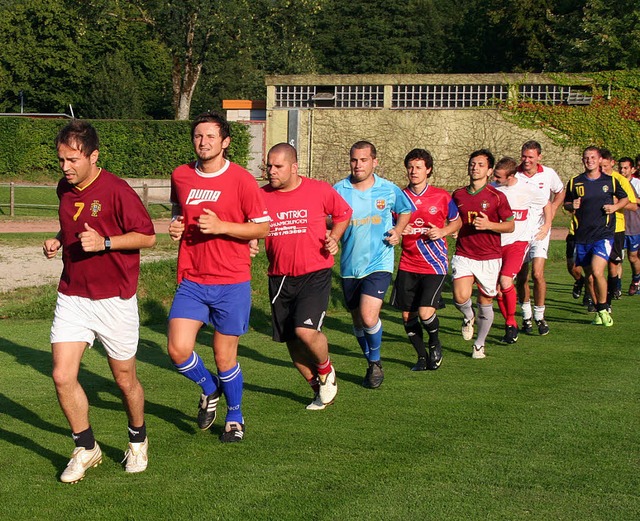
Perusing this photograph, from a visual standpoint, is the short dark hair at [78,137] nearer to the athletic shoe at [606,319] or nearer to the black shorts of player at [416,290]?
the black shorts of player at [416,290]

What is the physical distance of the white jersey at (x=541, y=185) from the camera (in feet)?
38.5

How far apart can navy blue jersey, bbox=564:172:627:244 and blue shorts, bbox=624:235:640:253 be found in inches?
146

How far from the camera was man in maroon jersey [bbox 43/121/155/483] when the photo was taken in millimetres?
5527

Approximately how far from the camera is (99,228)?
18.3 feet

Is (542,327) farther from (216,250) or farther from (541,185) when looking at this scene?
(216,250)

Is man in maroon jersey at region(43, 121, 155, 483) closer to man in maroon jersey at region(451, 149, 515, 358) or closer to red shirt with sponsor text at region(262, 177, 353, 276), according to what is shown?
red shirt with sponsor text at region(262, 177, 353, 276)

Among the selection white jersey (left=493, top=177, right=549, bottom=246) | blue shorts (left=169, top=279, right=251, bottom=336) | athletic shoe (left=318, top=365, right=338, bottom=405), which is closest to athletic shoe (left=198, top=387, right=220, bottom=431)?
blue shorts (left=169, top=279, right=251, bottom=336)

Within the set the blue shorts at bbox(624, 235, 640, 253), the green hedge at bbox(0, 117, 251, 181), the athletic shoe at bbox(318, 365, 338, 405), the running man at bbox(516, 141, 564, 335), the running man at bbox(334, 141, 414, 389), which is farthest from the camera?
the green hedge at bbox(0, 117, 251, 181)

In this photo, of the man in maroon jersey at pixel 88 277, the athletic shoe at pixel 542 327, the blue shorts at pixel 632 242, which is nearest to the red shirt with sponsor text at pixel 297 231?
the man in maroon jersey at pixel 88 277

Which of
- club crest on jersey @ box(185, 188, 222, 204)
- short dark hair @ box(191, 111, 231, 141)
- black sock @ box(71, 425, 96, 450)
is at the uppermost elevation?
short dark hair @ box(191, 111, 231, 141)

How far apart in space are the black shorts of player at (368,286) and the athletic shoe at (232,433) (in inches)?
92.0

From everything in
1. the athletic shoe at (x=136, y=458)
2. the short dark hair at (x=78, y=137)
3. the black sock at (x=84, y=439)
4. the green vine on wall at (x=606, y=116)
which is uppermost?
the green vine on wall at (x=606, y=116)

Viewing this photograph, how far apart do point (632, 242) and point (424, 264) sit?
7.56m

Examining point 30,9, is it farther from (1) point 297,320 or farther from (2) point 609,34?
(1) point 297,320
